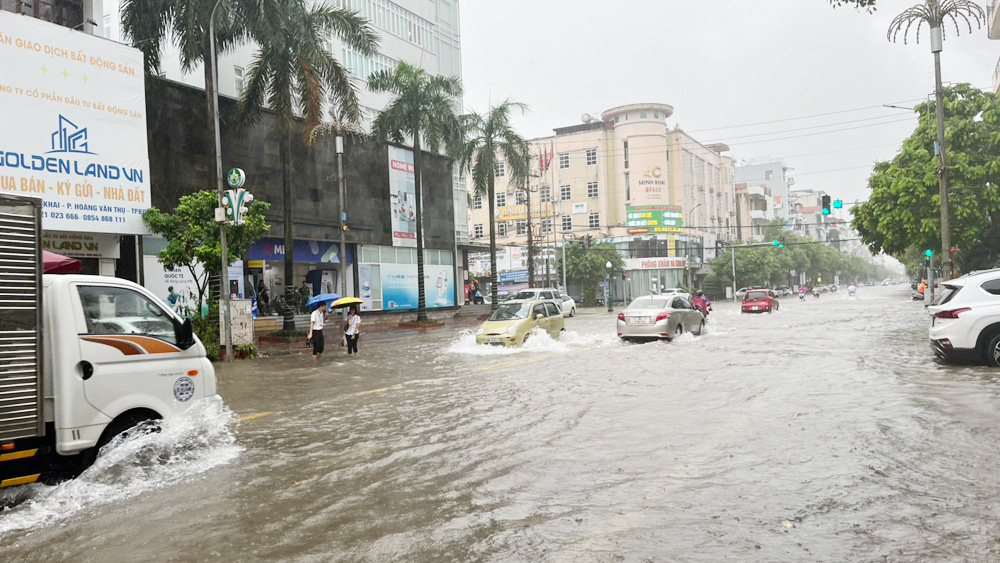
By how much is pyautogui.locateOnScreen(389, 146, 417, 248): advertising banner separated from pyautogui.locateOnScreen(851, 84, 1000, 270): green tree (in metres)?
22.1

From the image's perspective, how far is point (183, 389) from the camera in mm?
7457

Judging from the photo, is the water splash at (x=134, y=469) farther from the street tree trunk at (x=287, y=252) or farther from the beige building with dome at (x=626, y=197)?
the beige building with dome at (x=626, y=197)

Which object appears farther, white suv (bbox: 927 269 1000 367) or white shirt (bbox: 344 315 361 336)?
white shirt (bbox: 344 315 361 336)

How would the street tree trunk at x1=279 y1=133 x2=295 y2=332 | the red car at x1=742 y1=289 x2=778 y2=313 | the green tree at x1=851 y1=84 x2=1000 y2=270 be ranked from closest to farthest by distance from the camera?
the street tree trunk at x1=279 y1=133 x2=295 y2=332 < the green tree at x1=851 y1=84 x2=1000 y2=270 < the red car at x1=742 y1=289 x2=778 y2=313

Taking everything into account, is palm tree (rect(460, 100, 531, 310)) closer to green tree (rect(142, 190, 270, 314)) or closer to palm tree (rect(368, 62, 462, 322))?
palm tree (rect(368, 62, 462, 322))

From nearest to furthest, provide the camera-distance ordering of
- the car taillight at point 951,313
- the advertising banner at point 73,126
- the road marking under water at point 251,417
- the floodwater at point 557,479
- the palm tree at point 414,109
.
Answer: the floodwater at point 557,479
the road marking under water at point 251,417
the car taillight at point 951,313
the advertising banner at point 73,126
the palm tree at point 414,109

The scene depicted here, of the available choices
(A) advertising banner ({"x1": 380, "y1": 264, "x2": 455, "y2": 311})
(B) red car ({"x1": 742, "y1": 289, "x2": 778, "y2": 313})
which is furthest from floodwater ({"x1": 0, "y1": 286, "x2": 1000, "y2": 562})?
(B) red car ({"x1": 742, "y1": 289, "x2": 778, "y2": 313})

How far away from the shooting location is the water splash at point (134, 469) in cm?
587

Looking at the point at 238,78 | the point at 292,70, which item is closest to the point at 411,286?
the point at 238,78

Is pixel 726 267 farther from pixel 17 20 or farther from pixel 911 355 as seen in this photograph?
pixel 17 20

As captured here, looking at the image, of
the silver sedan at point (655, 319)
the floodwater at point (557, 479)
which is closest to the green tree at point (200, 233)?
the floodwater at point (557, 479)

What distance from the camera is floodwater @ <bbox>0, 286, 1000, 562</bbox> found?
4.81 m

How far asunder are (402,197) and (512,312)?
18.9 metres

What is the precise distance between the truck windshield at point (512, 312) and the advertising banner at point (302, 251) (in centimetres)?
1313
